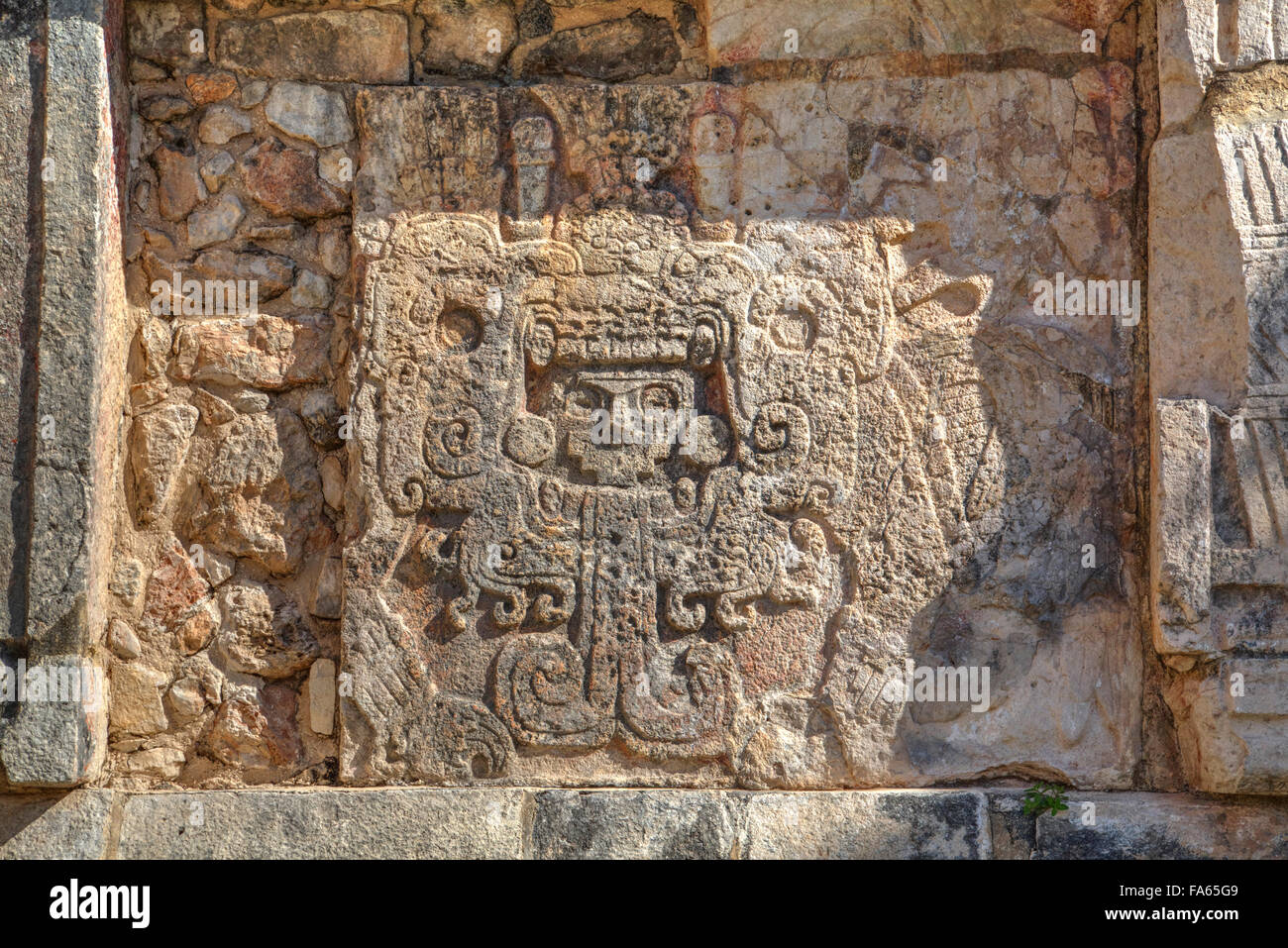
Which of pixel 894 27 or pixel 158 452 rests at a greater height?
pixel 894 27

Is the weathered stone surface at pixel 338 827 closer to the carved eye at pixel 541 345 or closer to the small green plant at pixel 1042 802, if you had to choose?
the carved eye at pixel 541 345

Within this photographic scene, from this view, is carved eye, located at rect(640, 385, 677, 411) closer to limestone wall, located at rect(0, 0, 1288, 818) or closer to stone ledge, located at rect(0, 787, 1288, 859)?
limestone wall, located at rect(0, 0, 1288, 818)

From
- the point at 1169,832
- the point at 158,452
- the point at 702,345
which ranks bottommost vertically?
the point at 1169,832

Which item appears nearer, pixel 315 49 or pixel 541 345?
pixel 541 345

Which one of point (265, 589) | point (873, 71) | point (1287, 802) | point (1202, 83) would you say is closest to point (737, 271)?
point (873, 71)

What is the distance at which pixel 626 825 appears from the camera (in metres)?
3.70

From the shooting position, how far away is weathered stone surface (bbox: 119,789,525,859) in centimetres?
370

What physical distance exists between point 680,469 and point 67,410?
1691 millimetres

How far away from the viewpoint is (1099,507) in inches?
154

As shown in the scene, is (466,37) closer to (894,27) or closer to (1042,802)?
(894,27)

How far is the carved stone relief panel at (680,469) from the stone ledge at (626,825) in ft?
0.38

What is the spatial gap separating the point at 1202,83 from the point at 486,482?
228 centimetres

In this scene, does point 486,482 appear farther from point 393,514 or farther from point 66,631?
point 66,631

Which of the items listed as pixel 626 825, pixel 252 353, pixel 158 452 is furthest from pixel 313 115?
pixel 626 825
